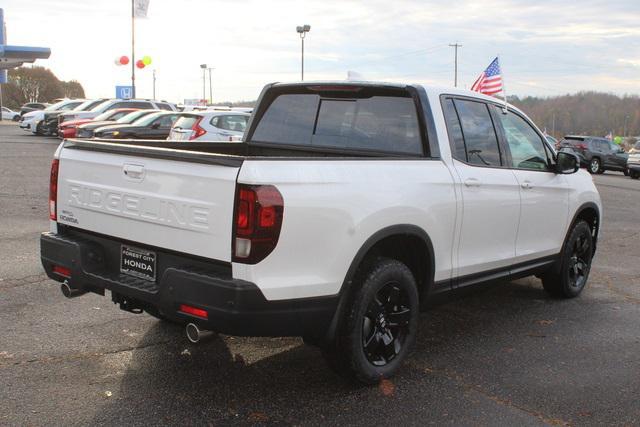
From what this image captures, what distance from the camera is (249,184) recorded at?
127 inches

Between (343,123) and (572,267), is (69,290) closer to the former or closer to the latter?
(343,123)

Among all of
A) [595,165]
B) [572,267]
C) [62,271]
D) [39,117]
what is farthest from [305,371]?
[39,117]

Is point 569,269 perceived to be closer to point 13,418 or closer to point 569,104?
point 13,418

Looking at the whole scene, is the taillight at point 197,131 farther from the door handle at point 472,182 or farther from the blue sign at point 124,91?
the blue sign at point 124,91

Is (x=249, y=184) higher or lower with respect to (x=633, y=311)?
higher

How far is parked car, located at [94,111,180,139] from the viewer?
62.1 ft

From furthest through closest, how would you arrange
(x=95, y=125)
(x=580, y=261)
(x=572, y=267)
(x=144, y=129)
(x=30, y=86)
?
(x=30, y=86)
(x=95, y=125)
(x=144, y=129)
(x=580, y=261)
(x=572, y=267)

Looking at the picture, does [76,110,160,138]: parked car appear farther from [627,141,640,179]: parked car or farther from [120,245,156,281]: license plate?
[627,141,640,179]: parked car

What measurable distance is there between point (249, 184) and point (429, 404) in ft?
5.45

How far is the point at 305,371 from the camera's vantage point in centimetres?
425

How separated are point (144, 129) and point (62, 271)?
52.7ft

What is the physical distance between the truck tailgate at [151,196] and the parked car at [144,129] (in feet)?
50.2

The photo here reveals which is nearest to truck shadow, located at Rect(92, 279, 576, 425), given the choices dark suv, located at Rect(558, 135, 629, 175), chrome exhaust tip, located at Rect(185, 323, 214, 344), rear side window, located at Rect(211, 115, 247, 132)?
chrome exhaust tip, located at Rect(185, 323, 214, 344)

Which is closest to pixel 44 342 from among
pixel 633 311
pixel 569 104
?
pixel 633 311
